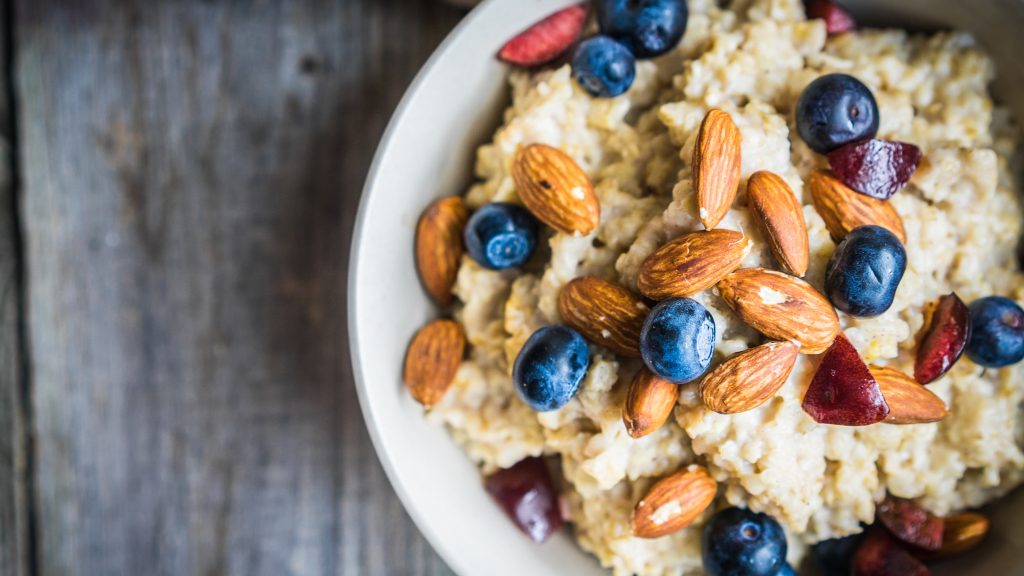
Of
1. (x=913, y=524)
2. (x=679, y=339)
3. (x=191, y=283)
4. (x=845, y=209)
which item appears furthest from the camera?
(x=191, y=283)

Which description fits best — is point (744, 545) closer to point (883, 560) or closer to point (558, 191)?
point (883, 560)

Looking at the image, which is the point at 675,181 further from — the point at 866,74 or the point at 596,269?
the point at 866,74

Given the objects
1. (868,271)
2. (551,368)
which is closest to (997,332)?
(868,271)

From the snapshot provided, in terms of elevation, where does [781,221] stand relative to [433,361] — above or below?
above

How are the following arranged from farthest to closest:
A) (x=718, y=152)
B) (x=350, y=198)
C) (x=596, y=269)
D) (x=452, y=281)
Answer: (x=350, y=198), (x=452, y=281), (x=596, y=269), (x=718, y=152)

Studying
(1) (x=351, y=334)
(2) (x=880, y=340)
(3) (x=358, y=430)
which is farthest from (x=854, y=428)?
(3) (x=358, y=430)

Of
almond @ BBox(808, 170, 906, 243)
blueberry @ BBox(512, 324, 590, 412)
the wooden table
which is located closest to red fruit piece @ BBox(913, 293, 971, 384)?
almond @ BBox(808, 170, 906, 243)
